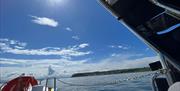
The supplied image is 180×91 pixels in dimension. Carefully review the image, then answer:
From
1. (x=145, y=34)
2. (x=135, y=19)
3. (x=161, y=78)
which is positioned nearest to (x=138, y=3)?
(x=135, y=19)

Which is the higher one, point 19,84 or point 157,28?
point 157,28

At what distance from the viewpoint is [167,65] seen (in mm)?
2930

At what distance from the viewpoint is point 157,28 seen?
3.36 meters

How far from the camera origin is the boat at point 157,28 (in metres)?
2.85

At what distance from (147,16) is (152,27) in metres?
0.21

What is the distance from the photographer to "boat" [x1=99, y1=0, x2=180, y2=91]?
2846 millimetres

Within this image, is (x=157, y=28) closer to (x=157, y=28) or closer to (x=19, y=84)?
(x=157, y=28)

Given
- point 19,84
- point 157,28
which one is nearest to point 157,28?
point 157,28

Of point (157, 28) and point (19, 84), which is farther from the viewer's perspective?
point (19, 84)

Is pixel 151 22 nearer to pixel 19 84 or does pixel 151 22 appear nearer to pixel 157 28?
pixel 157 28

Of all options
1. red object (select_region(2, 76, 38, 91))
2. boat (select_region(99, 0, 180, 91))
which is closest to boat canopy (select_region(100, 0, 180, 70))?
boat (select_region(99, 0, 180, 91))

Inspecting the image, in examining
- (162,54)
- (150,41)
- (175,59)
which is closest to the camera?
(175,59)

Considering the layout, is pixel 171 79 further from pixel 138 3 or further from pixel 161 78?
pixel 138 3

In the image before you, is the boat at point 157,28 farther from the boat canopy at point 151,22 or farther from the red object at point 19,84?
the red object at point 19,84
